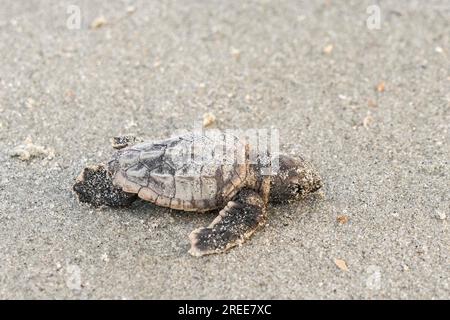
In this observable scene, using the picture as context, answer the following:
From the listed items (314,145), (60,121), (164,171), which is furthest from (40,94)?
(314,145)

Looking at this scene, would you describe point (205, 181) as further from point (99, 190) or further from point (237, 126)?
point (237, 126)

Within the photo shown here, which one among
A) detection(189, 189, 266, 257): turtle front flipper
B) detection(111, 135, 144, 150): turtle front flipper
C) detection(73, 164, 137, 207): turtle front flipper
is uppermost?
detection(111, 135, 144, 150): turtle front flipper

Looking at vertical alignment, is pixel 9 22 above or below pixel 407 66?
above

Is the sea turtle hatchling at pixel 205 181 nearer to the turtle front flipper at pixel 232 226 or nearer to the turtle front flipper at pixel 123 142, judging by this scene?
the turtle front flipper at pixel 232 226

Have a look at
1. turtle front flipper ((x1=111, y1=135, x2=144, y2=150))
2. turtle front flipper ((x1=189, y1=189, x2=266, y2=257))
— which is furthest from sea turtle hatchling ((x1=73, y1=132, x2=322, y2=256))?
turtle front flipper ((x1=111, y1=135, x2=144, y2=150))

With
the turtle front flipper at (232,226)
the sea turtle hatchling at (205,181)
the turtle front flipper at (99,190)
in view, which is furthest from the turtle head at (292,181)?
the turtle front flipper at (99,190)

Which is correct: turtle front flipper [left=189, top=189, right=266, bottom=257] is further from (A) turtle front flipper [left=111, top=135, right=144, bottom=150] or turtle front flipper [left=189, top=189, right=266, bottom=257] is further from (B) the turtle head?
(A) turtle front flipper [left=111, top=135, right=144, bottom=150]
